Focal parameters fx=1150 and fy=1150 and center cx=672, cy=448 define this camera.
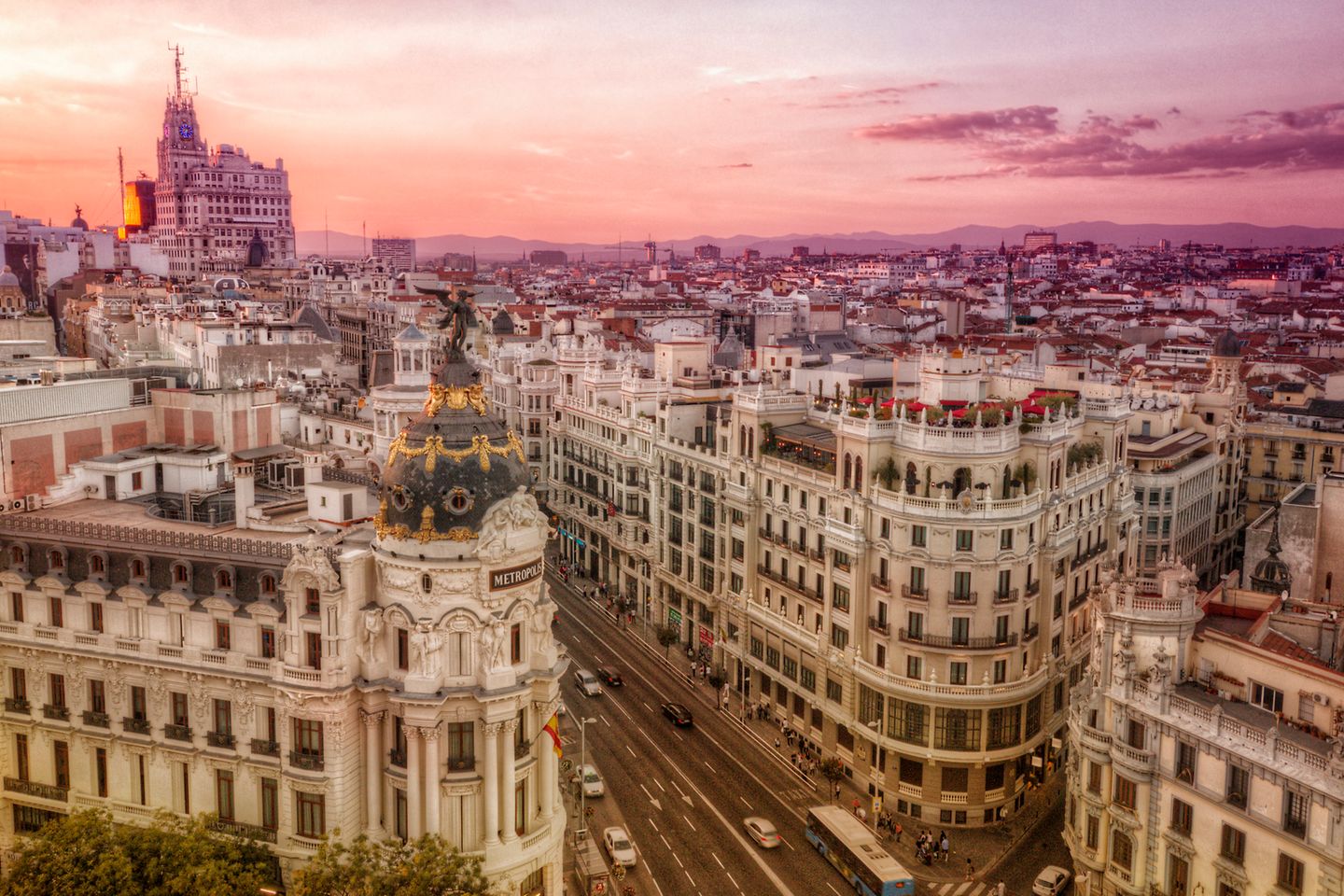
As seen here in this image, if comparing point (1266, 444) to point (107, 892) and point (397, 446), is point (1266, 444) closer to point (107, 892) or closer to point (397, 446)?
point (397, 446)

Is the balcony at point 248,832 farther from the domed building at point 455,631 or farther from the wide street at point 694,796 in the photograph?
the wide street at point 694,796

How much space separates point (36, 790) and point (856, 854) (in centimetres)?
4981

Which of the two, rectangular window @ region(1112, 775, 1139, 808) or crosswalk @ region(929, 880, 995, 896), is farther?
crosswalk @ region(929, 880, 995, 896)

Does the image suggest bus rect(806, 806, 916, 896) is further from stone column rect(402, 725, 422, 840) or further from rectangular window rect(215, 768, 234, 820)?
rectangular window rect(215, 768, 234, 820)

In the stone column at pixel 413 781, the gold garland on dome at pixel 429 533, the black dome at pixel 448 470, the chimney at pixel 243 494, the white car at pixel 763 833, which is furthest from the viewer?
the white car at pixel 763 833

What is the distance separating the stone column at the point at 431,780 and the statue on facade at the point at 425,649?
9.79ft

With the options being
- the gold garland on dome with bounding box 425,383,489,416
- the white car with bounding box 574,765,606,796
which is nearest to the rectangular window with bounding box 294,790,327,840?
the gold garland on dome with bounding box 425,383,489,416

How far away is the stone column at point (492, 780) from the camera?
6041 cm

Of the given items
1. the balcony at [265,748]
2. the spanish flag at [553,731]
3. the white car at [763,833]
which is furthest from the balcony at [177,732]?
the white car at [763,833]

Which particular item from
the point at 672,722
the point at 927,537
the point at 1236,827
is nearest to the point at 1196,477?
the point at 927,537

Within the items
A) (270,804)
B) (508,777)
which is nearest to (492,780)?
(508,777)

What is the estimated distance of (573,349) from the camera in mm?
144625

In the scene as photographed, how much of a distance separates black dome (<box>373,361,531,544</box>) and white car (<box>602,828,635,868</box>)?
94.2ft

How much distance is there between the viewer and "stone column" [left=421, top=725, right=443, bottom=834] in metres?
59.7
